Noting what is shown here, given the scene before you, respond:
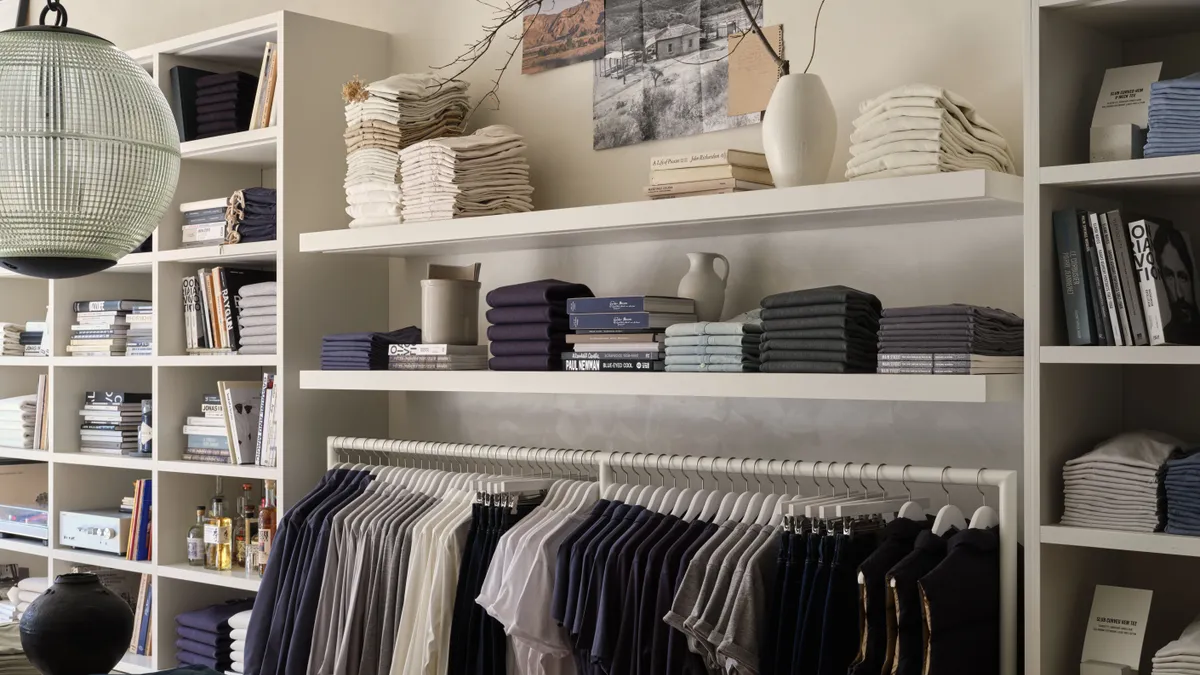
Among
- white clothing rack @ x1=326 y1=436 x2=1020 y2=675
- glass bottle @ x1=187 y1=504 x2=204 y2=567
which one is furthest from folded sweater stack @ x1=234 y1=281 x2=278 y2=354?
glass bottle @ x1=187 y1=504 x2=204 y2=567

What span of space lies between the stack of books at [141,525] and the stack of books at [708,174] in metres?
2.24

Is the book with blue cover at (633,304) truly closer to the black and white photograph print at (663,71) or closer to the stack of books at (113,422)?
the black and white photograph print at (663,71)

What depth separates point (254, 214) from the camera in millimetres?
3820

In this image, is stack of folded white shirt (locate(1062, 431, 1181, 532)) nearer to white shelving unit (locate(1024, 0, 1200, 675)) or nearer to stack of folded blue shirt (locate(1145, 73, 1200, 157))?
white shelving unit (locate(1024, 0, 1200, 675))

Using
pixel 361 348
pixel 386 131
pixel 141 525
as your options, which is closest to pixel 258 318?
pixel 361 348

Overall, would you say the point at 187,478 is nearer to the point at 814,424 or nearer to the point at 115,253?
the point at 115,253

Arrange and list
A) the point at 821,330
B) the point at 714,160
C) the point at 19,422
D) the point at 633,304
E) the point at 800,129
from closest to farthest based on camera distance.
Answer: the point at 821,330
the point at 800,129
the point at 714,160
the point at 633,304
the point at 19,422

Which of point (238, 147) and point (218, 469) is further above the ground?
point (238, 147)

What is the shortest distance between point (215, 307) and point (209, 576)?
844 mm

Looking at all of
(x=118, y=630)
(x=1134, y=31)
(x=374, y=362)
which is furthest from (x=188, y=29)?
(x=1134, y=31)

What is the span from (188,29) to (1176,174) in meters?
3.62

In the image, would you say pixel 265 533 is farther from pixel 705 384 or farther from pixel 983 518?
pixel 983 518

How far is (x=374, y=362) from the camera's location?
3.46m

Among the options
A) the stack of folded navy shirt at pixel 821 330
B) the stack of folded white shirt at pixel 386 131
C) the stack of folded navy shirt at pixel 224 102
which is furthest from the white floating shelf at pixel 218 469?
the stack of folded navy shirt at pixel 821 330
